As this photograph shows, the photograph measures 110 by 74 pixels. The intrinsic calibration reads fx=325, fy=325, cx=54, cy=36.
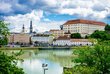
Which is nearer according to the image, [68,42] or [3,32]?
[3,32]

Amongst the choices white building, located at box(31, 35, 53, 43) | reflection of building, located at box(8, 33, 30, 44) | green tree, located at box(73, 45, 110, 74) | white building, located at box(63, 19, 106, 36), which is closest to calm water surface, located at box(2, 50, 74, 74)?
green tree, located at box(73, 45, 110, 74)

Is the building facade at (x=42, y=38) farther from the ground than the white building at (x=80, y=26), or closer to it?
closer to it

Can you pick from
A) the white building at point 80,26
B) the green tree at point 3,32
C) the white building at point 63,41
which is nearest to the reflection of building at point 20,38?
the white building at point 63,41

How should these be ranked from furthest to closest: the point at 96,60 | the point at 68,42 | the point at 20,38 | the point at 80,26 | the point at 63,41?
the point at 80,26 < the point at 20,38 < the point at 63,41 < the point at 68,42 < the point at 96,60

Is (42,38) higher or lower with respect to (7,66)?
lower

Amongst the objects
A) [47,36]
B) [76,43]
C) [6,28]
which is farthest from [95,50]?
[47,36]

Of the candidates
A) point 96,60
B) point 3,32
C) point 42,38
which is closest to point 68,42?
point 42,38

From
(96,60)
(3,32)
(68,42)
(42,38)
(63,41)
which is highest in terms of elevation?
(3,32)

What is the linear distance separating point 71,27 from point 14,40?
23.6 meters

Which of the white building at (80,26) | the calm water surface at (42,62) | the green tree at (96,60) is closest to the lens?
the green tree at (96,60)

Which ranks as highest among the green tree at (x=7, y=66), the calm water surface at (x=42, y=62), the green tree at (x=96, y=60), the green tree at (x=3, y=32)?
the green tree at (x=3, y=32)

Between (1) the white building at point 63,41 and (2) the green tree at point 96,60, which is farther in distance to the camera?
(1) the white building at point 63,41

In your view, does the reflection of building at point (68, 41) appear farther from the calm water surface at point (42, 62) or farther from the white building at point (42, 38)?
the calm water surface at point (42, 62)

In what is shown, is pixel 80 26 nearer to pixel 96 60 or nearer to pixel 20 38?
pixel 20 38
